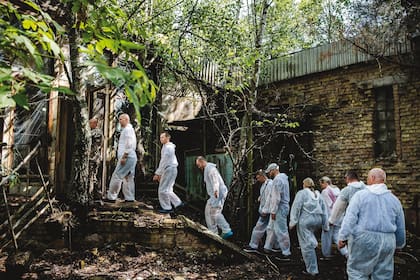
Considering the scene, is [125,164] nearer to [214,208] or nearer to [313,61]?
[214,208]

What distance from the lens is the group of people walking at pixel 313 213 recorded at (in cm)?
511

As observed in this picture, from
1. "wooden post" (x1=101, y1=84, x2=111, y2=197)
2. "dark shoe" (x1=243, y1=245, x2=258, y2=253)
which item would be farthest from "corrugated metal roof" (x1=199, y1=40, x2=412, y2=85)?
"dark shoe" (x1=243, y1=245, x2=258, y2=253)

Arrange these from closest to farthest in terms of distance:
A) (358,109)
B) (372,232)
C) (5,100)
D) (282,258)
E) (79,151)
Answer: (5,100)
(372,232)
(79,151)
(282,258)
(358,109)

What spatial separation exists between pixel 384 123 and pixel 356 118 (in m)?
0.75

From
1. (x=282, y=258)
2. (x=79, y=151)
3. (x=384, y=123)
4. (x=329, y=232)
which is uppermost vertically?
(x=384, y=123)

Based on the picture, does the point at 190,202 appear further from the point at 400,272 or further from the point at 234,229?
the point at 400,272

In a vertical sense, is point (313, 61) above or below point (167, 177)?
above

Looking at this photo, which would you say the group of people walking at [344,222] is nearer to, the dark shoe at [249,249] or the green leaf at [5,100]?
the dark shoe at [249,249]

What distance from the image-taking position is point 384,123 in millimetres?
10586

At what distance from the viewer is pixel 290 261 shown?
7.99 metres

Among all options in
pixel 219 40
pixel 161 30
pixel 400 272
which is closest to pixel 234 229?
pixel 400 272

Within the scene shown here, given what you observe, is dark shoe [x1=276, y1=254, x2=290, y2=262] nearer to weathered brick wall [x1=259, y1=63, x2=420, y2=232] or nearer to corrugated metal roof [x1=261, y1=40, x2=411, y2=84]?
weathered brick wall [x1=259, y1=63, x2=420, y2=232]

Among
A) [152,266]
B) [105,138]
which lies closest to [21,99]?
[152,266]

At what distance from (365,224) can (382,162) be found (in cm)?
569
